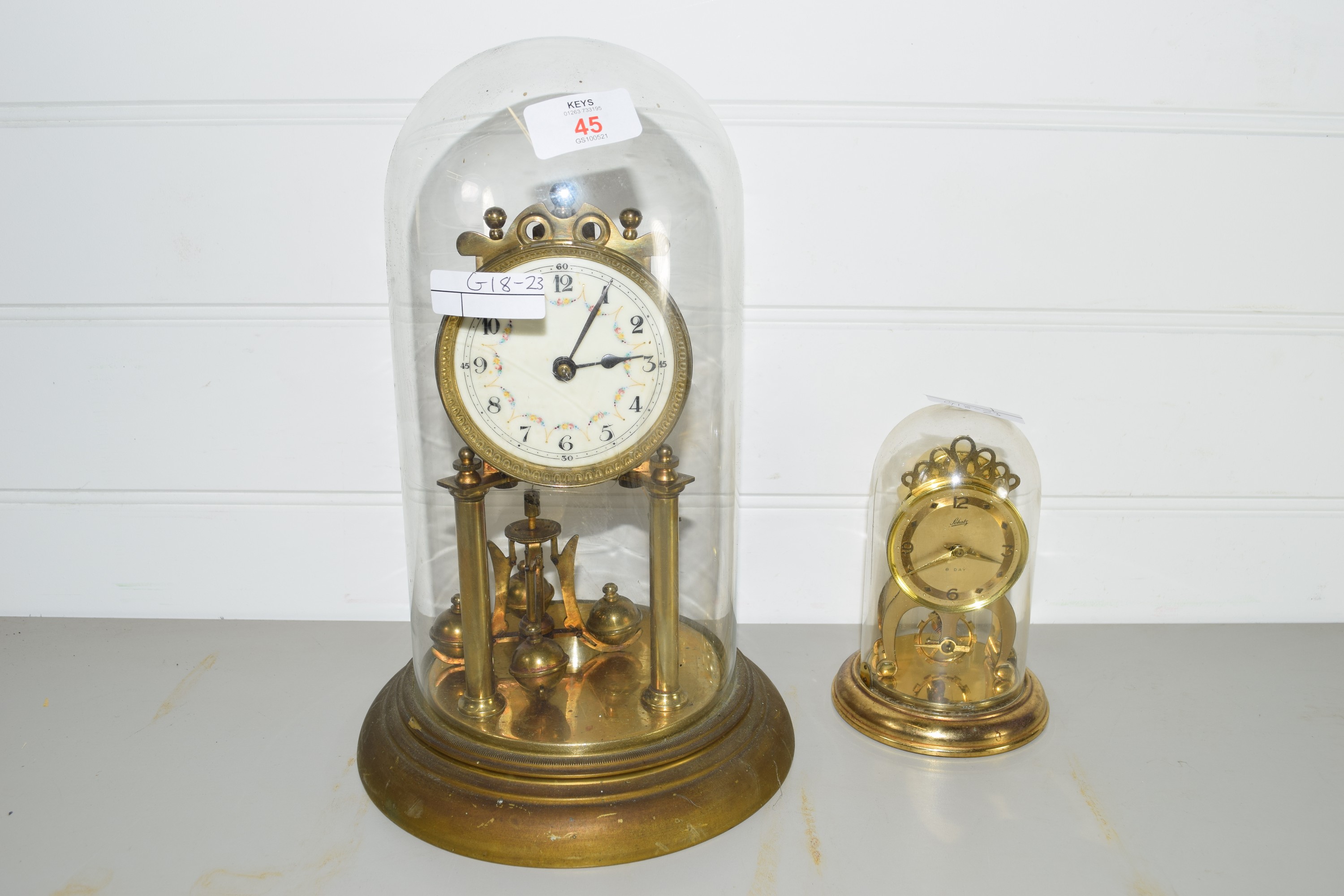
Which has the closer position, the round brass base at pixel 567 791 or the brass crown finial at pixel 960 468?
the round brass base at pixel 567 791


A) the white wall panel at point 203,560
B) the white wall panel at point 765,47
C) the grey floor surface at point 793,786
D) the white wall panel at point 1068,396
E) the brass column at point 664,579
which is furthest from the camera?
the white wall panel at point 203,560

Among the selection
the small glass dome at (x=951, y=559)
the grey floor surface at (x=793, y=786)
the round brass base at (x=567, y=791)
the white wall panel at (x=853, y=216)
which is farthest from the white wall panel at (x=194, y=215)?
the small glass dome at (x=951, y=559)

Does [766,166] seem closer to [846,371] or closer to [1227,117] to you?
[846,371]

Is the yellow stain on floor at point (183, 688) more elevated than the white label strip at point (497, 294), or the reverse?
the white label strip at point (497, 294)

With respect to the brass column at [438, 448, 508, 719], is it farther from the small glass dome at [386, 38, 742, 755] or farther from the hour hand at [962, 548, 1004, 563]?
the hour hand at [962, 548, 1004, 563]

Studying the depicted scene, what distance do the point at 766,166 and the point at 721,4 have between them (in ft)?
0.73

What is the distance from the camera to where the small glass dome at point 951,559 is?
3.87ft

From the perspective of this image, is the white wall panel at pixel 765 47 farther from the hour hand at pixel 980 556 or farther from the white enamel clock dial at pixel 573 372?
the hour hand at pixel 980 556

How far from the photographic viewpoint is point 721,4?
4.15 ft

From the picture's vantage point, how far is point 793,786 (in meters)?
1.09

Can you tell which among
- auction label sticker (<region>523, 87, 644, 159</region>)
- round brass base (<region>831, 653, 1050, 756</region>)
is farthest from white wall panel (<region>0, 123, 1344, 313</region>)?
round brass base (<region>831, 653, 1050, 756</region>)

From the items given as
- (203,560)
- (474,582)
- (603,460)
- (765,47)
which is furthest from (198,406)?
(765,47)

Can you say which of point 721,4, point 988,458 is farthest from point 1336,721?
point 721,4

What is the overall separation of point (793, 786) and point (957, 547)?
361mm
